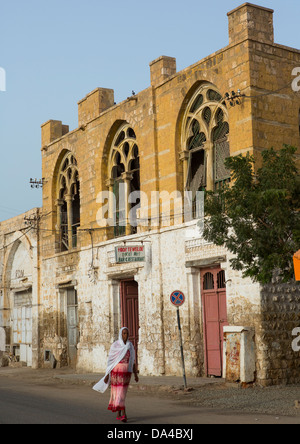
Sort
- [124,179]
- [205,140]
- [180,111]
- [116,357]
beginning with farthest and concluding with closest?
[124,179] < [180,111] < [205,140] < [116,357]

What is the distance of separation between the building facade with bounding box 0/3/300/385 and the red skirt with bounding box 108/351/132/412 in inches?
211

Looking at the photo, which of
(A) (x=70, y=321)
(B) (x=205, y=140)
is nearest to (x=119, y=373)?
(B) (x=205, y=140)

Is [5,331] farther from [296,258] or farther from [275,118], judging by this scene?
[296,258]

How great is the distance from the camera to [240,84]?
55.1 ft

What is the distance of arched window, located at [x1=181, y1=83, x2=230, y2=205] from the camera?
58.5ft

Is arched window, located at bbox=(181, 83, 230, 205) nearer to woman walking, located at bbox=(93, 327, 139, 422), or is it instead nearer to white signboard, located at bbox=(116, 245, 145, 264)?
white signboard, located at bbox=(116, 245, 145, 264)

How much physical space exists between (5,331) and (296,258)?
21.7 metres

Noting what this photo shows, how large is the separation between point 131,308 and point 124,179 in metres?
4.18

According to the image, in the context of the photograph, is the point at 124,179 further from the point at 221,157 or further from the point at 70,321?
the point at 70,321

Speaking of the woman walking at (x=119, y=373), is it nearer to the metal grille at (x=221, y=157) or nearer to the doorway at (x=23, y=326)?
the metal grille at (x=221, y=157)

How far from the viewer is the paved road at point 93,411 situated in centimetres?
1073

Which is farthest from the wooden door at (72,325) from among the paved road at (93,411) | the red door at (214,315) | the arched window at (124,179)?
the red door at (214,315)

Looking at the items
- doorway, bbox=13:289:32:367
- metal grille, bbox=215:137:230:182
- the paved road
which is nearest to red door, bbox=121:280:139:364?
the paved road

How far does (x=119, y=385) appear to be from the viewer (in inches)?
430
